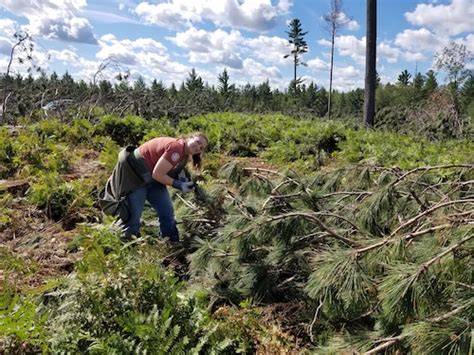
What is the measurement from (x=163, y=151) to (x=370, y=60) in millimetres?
10386

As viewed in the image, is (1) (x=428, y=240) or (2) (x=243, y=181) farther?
(2) (x=243, y=181)

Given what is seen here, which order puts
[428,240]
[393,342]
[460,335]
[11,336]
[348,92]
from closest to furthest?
[460,335]
[393,342]
[428,240]
[11,336]
[348,92]

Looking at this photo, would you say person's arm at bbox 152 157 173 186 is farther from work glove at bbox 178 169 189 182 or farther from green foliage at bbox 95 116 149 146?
green foliage at bbox 95 116 149 146

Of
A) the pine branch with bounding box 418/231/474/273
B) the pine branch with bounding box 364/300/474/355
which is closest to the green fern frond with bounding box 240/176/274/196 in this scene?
the pine branch with bounding box 364/300/474/355

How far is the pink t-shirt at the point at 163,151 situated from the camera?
13.9ft

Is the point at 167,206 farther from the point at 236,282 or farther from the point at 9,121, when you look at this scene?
the point at 9,121

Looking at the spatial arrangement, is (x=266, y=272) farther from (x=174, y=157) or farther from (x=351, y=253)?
(x=174, y=157)

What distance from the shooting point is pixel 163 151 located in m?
4.32

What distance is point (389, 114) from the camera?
1456 centimetres

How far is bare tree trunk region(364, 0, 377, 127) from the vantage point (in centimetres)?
1297

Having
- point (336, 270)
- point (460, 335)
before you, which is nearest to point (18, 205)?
point (336, 270)

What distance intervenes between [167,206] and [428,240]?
2.76m

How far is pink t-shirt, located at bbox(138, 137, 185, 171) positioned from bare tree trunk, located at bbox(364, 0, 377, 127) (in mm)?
9555

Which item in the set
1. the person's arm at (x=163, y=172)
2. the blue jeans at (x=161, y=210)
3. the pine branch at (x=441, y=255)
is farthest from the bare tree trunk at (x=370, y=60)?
the pine branch at (x=441, y=255)
